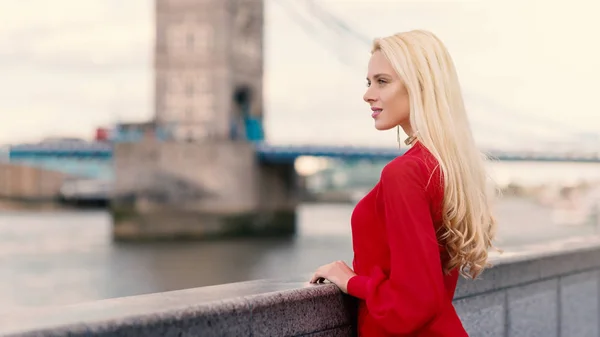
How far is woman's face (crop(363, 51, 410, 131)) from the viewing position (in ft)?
5.85

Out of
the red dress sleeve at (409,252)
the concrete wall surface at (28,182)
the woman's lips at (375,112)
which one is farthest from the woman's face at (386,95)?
the concrete wall surface at (28,182)

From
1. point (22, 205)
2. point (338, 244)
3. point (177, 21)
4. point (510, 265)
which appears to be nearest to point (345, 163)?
point (338, 244)

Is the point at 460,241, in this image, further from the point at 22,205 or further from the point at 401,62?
the point at 22,205

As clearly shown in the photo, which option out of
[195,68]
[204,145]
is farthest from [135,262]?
[195,68]

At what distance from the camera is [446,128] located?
173 centimetres

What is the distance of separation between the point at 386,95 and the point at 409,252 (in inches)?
15.0

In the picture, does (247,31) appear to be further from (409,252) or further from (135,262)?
(409,252)

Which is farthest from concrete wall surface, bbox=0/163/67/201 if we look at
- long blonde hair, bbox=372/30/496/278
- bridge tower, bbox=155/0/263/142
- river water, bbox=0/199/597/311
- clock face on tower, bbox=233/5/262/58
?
long blonde hair, bbox=372/30/496/278

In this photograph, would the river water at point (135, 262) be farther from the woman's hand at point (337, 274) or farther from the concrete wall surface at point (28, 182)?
the concrete wall surface at point (28, 182)

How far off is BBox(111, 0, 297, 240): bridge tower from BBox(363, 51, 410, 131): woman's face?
29.0 m

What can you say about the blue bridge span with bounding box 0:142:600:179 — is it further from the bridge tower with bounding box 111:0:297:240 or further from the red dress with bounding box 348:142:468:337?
the red dress with bounding box 348:142:468:337

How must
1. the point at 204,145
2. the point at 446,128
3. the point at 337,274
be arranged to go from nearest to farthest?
the point at 446,128
the point at 337,274
the point at 204,145

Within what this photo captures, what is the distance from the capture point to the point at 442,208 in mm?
1730

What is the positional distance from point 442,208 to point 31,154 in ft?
114
